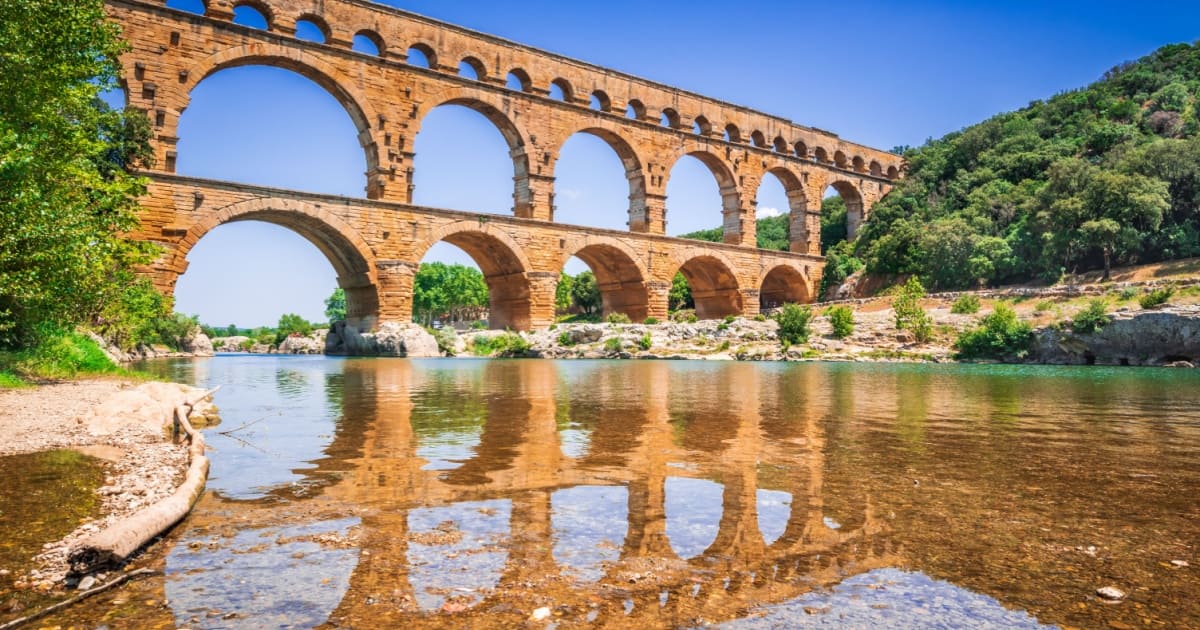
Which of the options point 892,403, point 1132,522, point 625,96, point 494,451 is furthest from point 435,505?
point 625,96

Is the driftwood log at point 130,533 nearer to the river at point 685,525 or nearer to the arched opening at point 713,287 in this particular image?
the river at point 685,525

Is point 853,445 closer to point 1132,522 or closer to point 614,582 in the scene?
point 1132,522

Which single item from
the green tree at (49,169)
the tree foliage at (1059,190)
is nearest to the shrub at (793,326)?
the tree foliage at (1059,190)

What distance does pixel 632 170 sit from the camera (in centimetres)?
3300

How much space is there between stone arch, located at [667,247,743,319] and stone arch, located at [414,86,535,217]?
8.11 m

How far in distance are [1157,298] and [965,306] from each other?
6281 mm

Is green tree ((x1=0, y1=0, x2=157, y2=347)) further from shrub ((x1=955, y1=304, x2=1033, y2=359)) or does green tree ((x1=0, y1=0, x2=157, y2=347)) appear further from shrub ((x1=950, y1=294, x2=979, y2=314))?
shrub ((x1=950, y1=294, x2=979, y2=314))

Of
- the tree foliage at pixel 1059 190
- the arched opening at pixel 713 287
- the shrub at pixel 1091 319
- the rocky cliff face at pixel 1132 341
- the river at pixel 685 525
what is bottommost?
the river at pixel 685 525

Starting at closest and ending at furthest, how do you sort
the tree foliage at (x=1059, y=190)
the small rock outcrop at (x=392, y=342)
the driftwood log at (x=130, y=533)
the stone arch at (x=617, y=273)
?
the driftwood log at (x=130, y=533) → the small rock outcrop at (x=392, y=342) → the tree foliage at (x=1059, y=190) → the stone arch at (x=617, y=273)

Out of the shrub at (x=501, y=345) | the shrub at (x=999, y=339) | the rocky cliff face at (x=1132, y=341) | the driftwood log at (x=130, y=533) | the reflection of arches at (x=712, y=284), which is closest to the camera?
the driftwood log at (x=130, y=533)

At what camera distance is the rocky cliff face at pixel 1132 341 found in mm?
21203

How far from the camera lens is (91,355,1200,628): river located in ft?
7.61

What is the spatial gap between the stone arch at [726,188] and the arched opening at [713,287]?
2.30 metres

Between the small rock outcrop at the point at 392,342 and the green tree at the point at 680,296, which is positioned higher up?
the green tree at the point at 680,296
